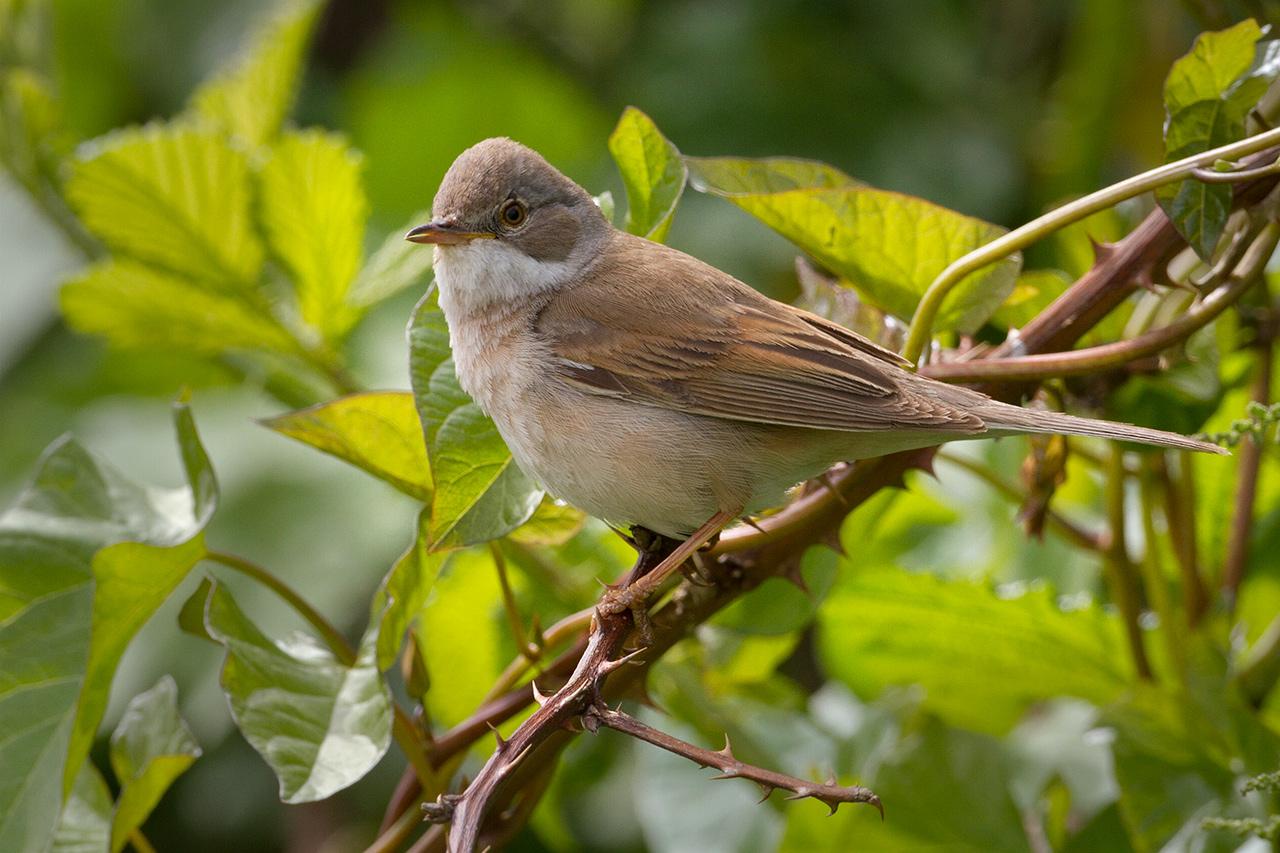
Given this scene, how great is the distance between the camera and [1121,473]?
7.54 feet

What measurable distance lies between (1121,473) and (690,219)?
108 inches

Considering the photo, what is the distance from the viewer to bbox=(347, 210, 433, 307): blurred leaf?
2770 mm

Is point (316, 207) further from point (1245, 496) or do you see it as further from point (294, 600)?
point (1245, 496)

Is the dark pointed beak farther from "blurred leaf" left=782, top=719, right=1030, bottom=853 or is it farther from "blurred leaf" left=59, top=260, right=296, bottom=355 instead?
"blurred leaf" left=782, top=719, right=1030, bottom=853

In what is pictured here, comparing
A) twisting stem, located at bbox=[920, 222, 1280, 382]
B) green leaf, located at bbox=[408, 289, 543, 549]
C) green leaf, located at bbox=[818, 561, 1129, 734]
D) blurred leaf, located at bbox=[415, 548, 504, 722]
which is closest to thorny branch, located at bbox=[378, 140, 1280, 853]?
twisting stem, located at bbox=[920, 222, 1280, 382]

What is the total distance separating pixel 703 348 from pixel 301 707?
91cm

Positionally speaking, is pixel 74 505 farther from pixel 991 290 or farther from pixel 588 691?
pixel 991 290

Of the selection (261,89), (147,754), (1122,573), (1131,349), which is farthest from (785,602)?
(261,89)

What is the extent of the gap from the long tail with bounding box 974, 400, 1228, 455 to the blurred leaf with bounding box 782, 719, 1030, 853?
0.71 meters

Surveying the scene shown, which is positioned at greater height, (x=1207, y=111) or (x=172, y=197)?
(x=1207, y=111)

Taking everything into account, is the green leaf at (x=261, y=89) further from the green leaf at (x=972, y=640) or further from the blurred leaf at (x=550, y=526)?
the green leaf at (x=972, y=640)

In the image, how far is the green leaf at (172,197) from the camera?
2.61 meters

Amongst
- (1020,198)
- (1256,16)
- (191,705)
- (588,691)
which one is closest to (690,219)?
(1020,198)

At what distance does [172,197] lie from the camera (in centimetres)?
266
